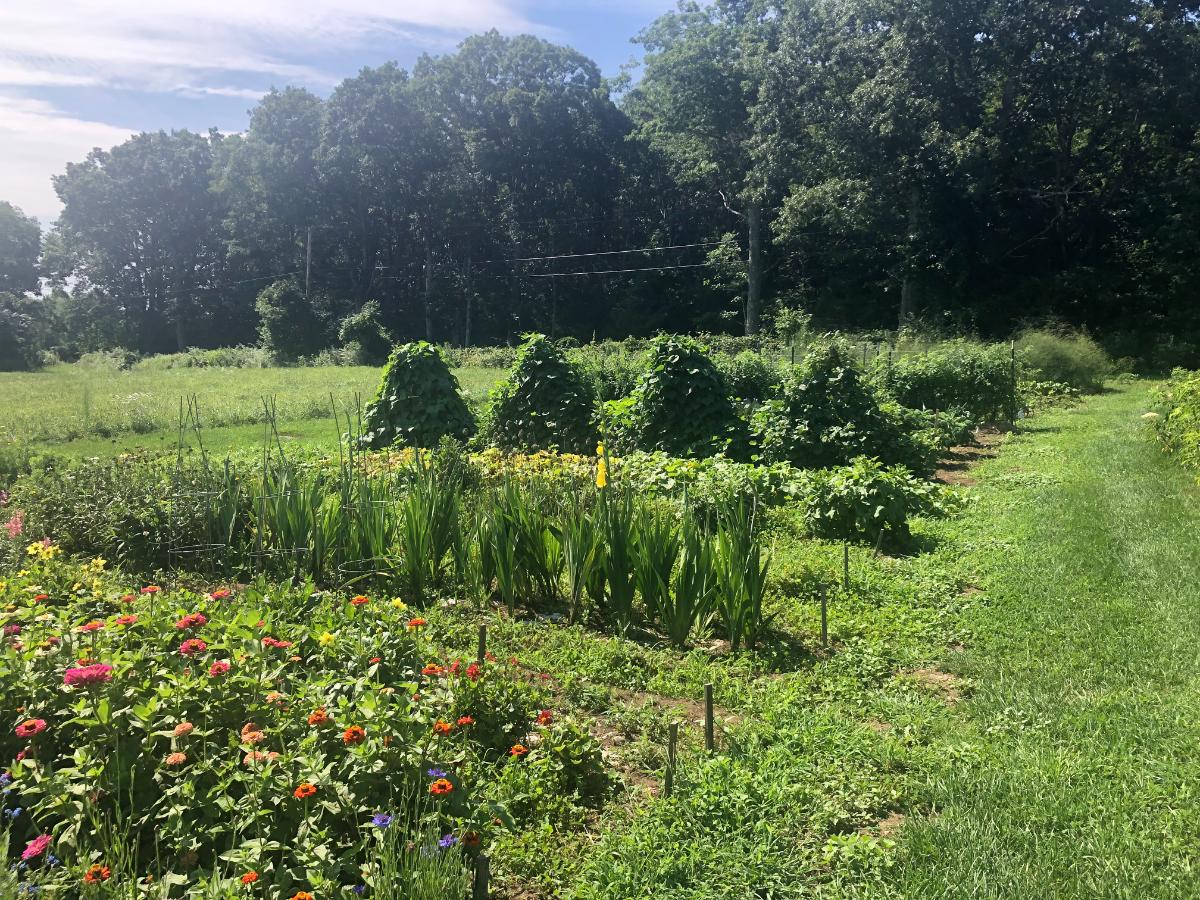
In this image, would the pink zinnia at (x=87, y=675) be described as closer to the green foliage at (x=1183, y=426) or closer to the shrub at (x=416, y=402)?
the shrub at (x=416, y=402)

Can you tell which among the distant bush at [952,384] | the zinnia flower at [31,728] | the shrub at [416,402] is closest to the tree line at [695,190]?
the distant bush at [952,384]

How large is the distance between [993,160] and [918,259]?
168 inches

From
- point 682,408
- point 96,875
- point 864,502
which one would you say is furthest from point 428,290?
point 96,875

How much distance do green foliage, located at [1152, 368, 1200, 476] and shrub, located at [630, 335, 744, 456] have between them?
495 cm

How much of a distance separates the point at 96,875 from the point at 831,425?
8359 mm

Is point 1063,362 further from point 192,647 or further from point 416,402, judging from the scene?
point 192,647

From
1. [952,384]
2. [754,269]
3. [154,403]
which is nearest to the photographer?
[952,384]

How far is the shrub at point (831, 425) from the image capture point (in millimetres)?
9328

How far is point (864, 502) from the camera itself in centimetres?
709

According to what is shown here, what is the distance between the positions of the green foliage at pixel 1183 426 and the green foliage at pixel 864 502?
4.07 metres

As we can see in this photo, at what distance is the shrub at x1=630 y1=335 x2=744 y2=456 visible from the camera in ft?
33.4

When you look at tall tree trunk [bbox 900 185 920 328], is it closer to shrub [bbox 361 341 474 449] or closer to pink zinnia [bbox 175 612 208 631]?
shrub [bbox 361 341 474 449]

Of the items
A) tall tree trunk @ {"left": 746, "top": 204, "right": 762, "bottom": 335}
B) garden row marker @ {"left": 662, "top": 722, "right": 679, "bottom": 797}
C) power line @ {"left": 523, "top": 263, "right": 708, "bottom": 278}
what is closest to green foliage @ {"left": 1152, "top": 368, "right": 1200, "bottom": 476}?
garden row marker @ {"left": 662, "top": 722, "right": 679, "bottom": 797}

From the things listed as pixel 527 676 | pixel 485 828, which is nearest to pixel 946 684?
pixel 527 676
